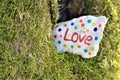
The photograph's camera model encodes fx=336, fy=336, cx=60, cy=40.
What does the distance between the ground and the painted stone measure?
35mm

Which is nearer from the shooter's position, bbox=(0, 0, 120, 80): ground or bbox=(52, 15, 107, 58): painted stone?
bbox=(0, 0, 120, 80): ground

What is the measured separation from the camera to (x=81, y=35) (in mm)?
1361

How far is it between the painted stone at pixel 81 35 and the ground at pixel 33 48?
35 millimetres

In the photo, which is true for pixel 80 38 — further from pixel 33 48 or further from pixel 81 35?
pixel 33 48

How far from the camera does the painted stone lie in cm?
135

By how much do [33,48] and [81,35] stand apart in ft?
0.73

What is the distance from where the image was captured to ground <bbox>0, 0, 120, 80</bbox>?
123cm

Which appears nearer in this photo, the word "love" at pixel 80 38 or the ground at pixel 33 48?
the ground at pixel 33 48

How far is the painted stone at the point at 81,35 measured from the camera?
135 centimetres

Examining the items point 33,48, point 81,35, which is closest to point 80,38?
point 81,35

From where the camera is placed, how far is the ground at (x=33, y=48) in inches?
48.5

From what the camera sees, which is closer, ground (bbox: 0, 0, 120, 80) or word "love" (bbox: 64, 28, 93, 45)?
ground (bbox: 0, 0, 120, 80)

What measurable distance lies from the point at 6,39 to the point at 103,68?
44 centimetres

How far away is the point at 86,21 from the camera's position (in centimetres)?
137
